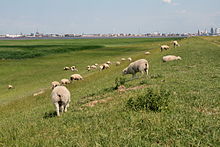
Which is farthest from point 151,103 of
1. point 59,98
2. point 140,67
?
point 140,67

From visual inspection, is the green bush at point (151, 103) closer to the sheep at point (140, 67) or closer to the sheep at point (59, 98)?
the sheep at point (59, 98)

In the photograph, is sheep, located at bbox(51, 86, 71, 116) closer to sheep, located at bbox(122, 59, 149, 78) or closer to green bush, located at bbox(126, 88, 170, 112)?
green bush, located at bbox(126, 88, 170, 112)

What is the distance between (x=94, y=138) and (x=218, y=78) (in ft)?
39.2

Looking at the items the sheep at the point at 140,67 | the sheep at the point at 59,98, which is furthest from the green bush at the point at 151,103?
the sheep at the point at 140,67

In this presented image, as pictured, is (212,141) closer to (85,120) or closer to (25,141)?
(85,120)

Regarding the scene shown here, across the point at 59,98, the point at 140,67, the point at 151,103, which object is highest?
the point at 140,67

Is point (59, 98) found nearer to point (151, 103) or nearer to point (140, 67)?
point (151, 103)

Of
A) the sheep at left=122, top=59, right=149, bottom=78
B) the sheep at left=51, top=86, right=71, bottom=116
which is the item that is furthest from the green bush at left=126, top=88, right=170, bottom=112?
the sheep at left=122, top=59, right=149, bottom=78

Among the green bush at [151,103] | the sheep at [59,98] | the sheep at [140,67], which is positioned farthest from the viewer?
the sheep at [140,67]

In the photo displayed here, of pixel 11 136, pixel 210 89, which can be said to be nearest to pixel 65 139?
pixel 11 136

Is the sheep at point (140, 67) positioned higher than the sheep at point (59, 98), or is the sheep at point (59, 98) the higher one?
the sheep at point (140, 67)

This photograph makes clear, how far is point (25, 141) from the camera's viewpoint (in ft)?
25.3

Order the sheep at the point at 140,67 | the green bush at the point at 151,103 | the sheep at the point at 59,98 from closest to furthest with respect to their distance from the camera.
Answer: the green bush at the point at 151,103 < the sheep at the point at 59,98 < the sheep at the point at 140,67

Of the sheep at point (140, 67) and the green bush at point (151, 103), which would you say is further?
the sheep at point (140, 67)
